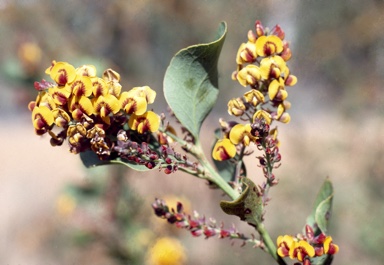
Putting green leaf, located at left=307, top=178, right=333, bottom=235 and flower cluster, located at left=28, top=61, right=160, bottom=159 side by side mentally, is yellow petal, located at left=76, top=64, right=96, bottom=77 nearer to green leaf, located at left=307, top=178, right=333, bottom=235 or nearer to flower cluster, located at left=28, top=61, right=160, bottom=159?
flower cluster, located at left=28, top=61, right=160, bottom=159

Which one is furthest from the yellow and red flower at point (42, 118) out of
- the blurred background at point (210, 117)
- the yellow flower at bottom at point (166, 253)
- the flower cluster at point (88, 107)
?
the yellow flower at bottom at point (166, 253)

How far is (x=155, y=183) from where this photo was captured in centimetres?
311

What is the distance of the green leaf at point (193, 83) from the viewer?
77cm

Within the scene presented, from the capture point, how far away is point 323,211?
2.66ft

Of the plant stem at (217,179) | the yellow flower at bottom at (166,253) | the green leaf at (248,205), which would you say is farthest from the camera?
the yellow flower at bottom at (166,253)

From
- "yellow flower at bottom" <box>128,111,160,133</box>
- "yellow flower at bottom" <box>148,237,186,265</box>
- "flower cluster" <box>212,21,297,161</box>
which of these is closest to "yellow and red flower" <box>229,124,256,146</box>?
"flower cluster" <box>212,21,297,161</box>

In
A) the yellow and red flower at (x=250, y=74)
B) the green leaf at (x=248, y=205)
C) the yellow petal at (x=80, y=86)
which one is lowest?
the green leaf at (x=248, y=205)

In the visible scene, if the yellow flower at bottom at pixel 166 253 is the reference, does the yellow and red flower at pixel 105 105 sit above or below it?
below

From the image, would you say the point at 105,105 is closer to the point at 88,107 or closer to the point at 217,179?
the point at 88,107

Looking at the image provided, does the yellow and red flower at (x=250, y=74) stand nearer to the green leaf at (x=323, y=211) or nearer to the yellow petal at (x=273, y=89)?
the yellow petal at (x=273, y=89)

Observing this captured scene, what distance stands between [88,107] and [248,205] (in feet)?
0.83

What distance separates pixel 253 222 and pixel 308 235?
0.09m

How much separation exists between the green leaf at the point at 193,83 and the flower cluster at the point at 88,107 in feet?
0.20

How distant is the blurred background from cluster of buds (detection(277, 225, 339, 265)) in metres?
1.28
